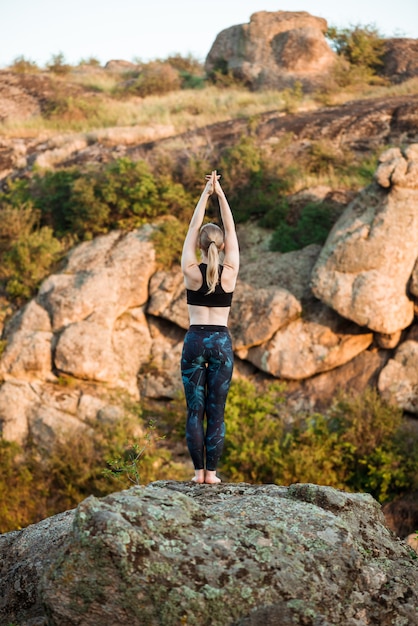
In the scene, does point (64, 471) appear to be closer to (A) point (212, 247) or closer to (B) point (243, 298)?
(B) point (243, 298)

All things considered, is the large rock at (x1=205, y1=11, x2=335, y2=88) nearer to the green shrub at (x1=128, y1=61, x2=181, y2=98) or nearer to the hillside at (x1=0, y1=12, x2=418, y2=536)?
the green shrub at (x1=128, y1=61, x2=181, y2=98)

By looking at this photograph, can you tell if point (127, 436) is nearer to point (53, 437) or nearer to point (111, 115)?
point (53, 437)

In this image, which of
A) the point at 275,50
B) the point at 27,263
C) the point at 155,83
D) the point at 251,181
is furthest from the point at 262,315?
the point at 155,83

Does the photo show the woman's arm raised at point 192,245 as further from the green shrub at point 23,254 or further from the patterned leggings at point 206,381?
the green shrub at point 23,254

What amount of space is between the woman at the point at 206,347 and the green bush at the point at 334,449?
7138 mm

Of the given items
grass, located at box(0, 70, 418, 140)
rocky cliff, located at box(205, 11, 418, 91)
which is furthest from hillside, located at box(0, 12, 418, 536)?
rocky cliff, located at box(205, 11, 418, 91)

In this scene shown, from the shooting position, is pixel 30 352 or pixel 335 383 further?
pixel 30 352

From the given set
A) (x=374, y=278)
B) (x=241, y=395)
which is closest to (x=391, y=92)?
(x=374, y=278)

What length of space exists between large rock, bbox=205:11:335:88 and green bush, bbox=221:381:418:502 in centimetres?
1687

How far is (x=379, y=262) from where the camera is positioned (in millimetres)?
14602

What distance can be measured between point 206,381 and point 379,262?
30.1 feet

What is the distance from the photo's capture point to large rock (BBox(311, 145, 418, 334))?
14500 mm

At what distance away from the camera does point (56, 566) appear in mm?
4168

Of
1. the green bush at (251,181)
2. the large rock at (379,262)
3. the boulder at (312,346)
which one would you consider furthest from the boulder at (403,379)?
the green bush at (251,181)
